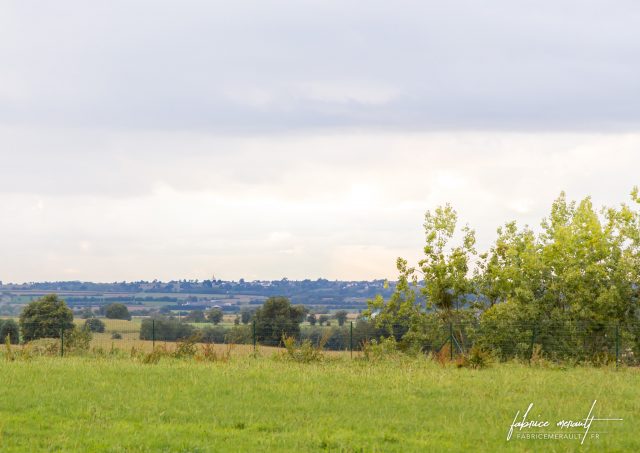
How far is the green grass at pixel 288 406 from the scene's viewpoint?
14453 mm

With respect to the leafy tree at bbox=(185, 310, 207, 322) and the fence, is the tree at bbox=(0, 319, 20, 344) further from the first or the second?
the leafy tree at bbox=(185, 310, 207, 322)

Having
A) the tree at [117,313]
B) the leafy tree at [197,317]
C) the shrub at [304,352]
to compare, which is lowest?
the leafy tree at [197,317]

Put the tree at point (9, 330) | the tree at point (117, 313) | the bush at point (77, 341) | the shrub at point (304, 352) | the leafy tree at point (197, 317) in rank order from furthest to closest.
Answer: the tree at point (117, 313) → the leafy tree at point (197, 317) → the tree at point (9, 330) → the bush at point (77, 341) → the shrub at point (304, 352)

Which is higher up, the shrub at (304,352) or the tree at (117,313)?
the shrub at (304,352)

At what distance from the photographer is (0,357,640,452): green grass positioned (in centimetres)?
1445

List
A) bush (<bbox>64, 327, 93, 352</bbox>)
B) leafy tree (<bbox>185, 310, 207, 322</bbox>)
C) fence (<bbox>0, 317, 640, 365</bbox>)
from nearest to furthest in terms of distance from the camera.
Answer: bush (<bbox>64, 327, 93, 352</bbox>) < fence (<bbox>0, 317, 640, 365</bbox>) < leafy tree (<bbox>185, 310, 207, 322</bbox>)

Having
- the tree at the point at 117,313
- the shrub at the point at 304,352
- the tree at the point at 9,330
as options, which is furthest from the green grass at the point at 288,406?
the tree at the point at 117,313

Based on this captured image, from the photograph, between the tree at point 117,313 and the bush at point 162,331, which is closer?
the bush at point 162,331

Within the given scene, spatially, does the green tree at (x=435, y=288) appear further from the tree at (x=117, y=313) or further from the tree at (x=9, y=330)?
the tree at (x=117, y=313)

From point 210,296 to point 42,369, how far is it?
169 meters

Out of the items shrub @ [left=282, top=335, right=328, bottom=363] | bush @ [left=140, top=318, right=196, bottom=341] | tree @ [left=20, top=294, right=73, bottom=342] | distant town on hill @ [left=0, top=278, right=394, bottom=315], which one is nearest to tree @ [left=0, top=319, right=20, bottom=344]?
tree @ [left=20, top=294, right=73, bottom=342]

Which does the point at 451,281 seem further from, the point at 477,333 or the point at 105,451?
the point at 105,451

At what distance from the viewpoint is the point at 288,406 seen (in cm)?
1814

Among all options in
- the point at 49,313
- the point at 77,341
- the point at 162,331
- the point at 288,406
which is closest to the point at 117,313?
the point at 49,313
